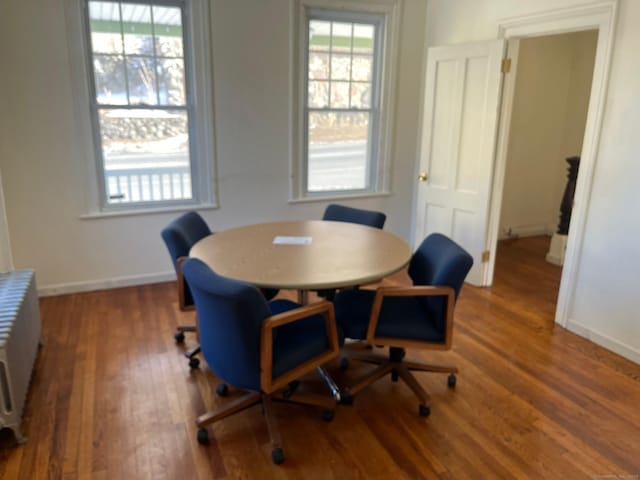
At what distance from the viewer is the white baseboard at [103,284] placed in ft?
12.6

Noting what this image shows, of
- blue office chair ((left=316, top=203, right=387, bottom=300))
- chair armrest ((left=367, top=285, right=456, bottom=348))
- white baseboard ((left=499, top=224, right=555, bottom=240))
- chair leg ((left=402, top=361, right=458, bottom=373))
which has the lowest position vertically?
chair leg ((left=402, top=361, right=458, bottom=373))

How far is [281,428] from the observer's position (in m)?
2.30

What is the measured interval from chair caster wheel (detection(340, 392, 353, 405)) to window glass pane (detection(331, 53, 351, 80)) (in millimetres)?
3076

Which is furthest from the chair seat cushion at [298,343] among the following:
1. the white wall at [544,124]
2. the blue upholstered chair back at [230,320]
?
the white wall at [544,124]

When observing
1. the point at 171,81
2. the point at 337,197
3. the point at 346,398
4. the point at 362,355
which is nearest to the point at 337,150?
the point at 337,197

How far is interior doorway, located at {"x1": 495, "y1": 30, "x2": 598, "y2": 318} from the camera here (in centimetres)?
527

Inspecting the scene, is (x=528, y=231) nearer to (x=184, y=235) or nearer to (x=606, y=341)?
(x=606, y=341)

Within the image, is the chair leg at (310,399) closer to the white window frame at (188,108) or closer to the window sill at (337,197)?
the white window frame at (188,108)

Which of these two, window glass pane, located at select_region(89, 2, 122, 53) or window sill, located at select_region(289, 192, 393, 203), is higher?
window glass pane, located at select_region(89, 2, 122, 53)

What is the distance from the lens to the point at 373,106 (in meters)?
4.68

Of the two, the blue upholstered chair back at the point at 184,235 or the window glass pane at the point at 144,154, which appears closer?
the blue upholstered chair back at the point at 184,235

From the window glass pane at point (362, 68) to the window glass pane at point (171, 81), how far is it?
1631mm

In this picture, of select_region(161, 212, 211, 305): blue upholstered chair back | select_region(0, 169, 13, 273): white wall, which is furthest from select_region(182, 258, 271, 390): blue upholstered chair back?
select_region(0, 169, 13, 273): white wall

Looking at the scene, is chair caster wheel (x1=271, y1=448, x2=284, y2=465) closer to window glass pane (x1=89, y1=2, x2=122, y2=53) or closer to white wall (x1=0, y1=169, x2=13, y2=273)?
white wall (x1=0, y1=169, x2=13, y2=273)
